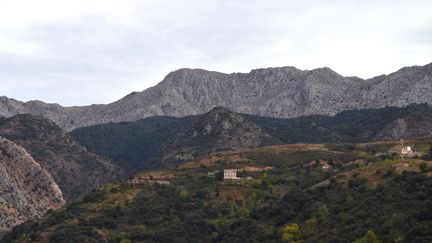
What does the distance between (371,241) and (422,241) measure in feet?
54.6

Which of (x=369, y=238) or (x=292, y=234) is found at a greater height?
(x=369, y=238)

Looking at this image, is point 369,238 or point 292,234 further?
point 292,234

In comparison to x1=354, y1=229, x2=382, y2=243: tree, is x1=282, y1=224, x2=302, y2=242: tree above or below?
below

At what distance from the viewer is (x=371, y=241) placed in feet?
524

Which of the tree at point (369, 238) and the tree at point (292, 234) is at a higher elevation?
the tree at point (369, 238)

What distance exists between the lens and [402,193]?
192375mm

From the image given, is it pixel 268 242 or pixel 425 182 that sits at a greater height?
pixel 425 182

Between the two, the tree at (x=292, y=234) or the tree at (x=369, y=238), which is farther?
the tree at (x=292, y=234)

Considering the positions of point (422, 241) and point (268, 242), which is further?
point (268, 242)

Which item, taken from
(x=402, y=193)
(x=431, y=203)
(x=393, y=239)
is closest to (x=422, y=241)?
(x=393, y=239)

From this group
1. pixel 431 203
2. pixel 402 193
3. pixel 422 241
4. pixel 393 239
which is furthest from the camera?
pixel 402 193

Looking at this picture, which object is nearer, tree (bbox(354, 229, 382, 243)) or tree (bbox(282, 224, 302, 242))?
tree (bbox(354, 229, 382, 243))

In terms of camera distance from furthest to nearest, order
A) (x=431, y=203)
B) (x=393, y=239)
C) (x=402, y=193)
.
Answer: (x=402, y=193), (x=431, y=203), (x=393, y=239)

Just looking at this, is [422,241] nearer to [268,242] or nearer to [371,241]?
[371,241]
